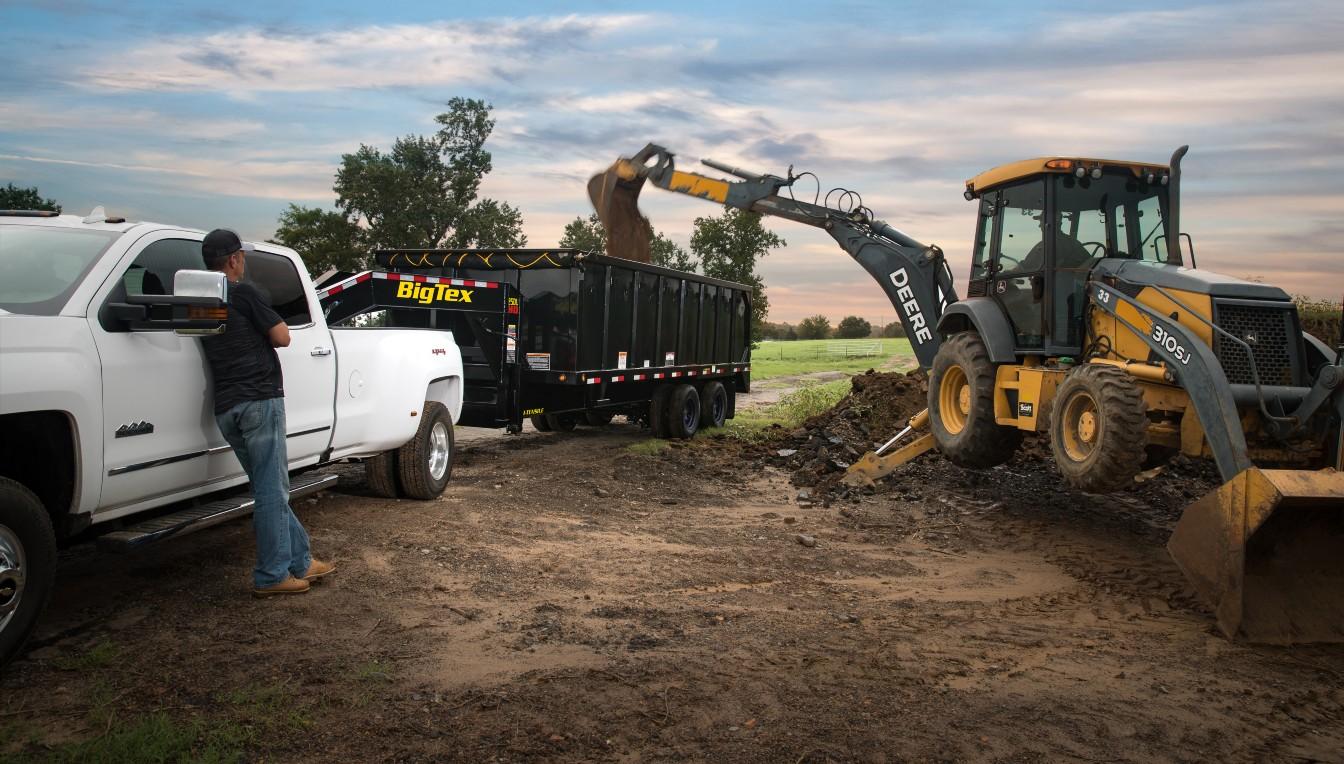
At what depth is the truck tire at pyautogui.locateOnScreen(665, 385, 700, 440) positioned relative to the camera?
49.2 ft

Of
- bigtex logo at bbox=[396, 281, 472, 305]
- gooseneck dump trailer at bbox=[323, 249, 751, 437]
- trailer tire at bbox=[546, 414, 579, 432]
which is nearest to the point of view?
bigtex logo at bbox=[396, 281, 472, 305]

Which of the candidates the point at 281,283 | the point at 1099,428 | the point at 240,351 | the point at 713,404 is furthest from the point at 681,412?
the point at 240,351

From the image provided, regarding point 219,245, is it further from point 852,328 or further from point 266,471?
point 852,328

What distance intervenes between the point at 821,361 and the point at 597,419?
34.9 m

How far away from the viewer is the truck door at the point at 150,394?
4.84 m

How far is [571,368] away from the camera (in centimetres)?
1174

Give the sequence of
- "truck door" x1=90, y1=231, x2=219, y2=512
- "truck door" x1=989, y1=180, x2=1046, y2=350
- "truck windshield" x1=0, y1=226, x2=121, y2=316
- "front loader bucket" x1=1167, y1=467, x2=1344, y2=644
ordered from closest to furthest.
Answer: "truck windshield" x1=0, y1=226, x2=121, y2=316 → "truck door" x1=90, y1=231, x2=219, y2=512 → "front loader bucket" x1=1167, y1=467, x2=1344, y2=644 → "truck door" x1=989, y1=180, x2=1046, y2=350

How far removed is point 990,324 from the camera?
916 centimetres

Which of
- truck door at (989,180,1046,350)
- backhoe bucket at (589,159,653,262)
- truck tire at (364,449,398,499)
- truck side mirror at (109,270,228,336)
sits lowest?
truck tire at (364,449,398,499)

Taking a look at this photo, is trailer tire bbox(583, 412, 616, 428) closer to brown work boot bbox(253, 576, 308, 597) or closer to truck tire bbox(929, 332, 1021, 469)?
truck tire bbox(929, 332, 1021, 469)

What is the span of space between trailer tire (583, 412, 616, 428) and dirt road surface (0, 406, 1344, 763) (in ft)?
22.9

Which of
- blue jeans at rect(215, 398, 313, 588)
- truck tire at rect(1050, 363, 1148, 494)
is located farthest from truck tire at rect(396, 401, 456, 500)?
truck tire at rect(1050, 363, 1148, 494)

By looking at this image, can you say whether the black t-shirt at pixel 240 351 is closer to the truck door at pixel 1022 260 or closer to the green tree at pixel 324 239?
the truck door at pixel 1022 260

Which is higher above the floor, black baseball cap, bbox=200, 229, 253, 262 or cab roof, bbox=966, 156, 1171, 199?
cab roof, bbox=966, 156, 1171, 199
